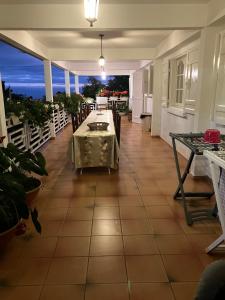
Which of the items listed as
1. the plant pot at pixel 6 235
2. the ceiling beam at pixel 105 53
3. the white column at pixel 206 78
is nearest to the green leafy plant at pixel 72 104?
the ceiling beam at pixel 105 53

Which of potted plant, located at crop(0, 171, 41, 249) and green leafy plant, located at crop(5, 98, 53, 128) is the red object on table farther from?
green leafy plant, located at crop(5, 98, 53, 128)

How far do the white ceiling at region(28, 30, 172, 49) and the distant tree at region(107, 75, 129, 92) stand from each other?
8015 mm

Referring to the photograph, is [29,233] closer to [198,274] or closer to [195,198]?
[198,274]

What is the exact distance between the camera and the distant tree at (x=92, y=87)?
14.0m

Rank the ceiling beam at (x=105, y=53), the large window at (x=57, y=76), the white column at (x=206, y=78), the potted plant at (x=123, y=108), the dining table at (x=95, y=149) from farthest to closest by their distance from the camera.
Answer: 1. the potted plant at (x=123, y=108)
2. the large window at (x=57, y=76)
3. the ceiling beam at (x=105, y=53)
4. the dining table at (x=95, y=149)
5. the white column at (x=206, y=78)

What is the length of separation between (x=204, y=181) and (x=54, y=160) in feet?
8.77

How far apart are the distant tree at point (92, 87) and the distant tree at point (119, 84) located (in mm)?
517

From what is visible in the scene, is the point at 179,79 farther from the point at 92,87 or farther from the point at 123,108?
the point at 92,87

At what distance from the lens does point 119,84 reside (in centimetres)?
1425


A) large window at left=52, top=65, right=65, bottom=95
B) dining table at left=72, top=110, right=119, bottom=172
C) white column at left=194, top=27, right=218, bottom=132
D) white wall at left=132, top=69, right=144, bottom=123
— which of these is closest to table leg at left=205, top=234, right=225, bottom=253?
white column at left=194, top=27, right=218, bottom=132

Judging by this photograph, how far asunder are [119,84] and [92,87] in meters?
1.55

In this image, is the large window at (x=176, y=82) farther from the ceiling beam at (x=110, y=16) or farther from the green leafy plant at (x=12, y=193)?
the green leafy plant at (x=12, y=193)

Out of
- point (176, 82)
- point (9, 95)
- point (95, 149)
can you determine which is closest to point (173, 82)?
point (176, 82)

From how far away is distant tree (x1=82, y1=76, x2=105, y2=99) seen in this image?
14.0 metres
